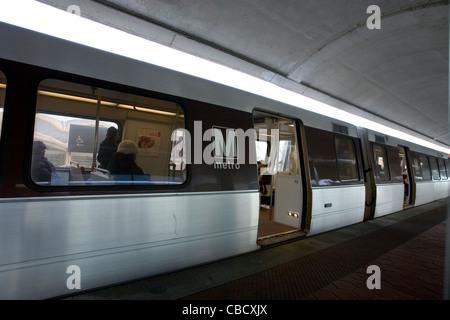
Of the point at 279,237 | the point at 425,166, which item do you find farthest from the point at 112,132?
the point at 425,166

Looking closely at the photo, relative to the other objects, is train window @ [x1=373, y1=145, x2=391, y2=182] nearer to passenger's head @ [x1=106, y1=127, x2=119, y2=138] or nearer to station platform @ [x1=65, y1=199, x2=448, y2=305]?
station platform @ [x1=65, y1=199, x2=448, y2=305]

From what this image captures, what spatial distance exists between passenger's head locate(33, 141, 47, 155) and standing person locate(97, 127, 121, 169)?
1.50 feet

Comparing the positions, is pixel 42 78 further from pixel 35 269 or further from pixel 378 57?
pixel 378 57

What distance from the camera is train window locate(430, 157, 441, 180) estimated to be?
1060 cm

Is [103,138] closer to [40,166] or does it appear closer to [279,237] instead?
[40,166]

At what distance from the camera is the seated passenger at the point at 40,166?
2043mm

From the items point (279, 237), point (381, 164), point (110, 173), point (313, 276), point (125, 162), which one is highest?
point (381, 164)

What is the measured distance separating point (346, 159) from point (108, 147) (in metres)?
5.13

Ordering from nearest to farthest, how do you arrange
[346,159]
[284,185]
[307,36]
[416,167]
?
[307,36]
[284,185]
[346,159]
[416,167]

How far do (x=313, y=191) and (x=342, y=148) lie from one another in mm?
1741

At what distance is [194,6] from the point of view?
357 cm

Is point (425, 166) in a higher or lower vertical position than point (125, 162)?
higher

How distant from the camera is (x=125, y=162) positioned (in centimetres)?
253

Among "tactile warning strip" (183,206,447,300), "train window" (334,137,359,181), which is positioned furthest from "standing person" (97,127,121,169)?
"train window" (334,137,359,181)
